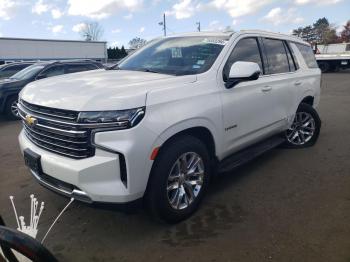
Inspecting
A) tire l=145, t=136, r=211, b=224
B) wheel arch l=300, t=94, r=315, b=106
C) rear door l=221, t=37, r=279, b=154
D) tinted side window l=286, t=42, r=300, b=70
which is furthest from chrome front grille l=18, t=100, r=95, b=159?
wheel arch l=300, t=94, r=315, b=106

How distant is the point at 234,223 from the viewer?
11.4ft

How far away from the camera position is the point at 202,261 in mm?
2889

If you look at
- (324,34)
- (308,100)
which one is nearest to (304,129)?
(308,100)

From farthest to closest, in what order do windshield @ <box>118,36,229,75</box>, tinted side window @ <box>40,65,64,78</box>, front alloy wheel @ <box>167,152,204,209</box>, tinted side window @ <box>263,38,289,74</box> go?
tinted side window @ <box>40,65,64,78</box>
tinted side window @ <box>263,38,289,74</box>
windshield @ <box>118,36,229,75</box>
front alloy wheel @ <box>167,152,204,209</box>

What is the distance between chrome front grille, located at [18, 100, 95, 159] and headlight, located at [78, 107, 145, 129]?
0.06 metres

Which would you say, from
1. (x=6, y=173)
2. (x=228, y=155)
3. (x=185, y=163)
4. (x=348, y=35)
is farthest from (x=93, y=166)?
(x=348, y=35)

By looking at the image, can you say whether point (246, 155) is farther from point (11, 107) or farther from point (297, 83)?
point (11, 107)

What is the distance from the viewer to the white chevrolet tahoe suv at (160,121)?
2789 mm

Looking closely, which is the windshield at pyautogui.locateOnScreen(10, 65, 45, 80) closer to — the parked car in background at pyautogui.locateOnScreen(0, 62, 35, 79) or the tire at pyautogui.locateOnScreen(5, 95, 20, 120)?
the tire at pyautogui.locateOnScreen(5, 95, 20, 120)

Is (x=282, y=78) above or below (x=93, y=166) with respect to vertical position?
above

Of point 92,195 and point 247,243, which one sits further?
point 247,243

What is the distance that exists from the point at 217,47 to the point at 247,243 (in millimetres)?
2089

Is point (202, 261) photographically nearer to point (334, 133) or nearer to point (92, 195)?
point (92, 195)

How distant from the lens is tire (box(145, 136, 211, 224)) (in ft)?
10.00
